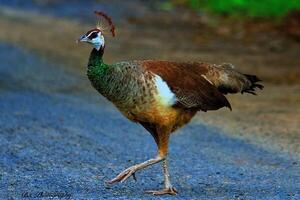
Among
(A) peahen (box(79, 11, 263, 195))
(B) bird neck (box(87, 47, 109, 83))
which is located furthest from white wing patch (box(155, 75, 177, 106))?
(B) bird neck (box(87, 47, 109, 83))

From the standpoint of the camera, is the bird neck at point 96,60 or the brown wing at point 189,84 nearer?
the bird neck at point 96,60

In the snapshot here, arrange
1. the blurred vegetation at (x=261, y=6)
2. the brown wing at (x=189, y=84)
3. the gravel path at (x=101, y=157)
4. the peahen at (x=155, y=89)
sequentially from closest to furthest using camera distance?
the peahen at (x=155, y=89) → the brown wing at (x=189, y=84) → the gravel path at (x=101, y=157) → the blurred vegetation at (x=261, y=6)

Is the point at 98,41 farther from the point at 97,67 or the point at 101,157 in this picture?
the point at 101,157

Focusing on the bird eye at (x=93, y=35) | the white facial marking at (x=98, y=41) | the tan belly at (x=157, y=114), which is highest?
the bird eye at (x=93, y=35)

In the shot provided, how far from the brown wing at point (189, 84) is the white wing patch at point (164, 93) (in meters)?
0.04

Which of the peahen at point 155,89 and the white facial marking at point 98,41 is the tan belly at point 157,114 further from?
the white facial marking at point 98,41

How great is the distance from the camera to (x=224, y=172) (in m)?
9.45

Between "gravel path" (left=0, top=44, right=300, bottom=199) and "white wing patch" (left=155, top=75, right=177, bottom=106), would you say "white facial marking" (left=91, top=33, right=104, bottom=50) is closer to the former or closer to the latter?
"white wing patch" (left=155, top=75, right=177, bottom=106)

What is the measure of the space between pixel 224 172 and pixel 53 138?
2621 mm

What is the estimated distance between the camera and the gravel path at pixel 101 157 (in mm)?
8125

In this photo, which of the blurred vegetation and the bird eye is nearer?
the bird eye

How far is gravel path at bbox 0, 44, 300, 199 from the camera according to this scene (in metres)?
8.12

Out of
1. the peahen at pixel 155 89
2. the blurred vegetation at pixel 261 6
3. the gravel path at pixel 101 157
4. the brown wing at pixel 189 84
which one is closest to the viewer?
the peahen at pixel 155 89

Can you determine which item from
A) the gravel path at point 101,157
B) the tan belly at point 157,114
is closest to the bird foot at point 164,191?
the gravel path at point 101,157
